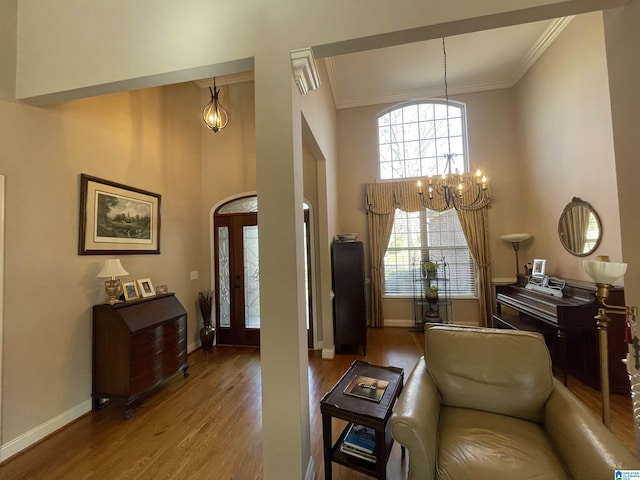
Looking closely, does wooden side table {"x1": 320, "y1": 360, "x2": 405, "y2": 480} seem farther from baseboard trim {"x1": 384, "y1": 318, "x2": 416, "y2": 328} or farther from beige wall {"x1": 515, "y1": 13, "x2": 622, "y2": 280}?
baseboard trim {"x1": 384, "y1": 318, "x2": 416, "y2": 328}

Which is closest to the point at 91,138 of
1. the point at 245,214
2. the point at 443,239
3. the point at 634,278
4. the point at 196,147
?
the point at 196,147

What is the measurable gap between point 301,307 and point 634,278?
1.91 meters

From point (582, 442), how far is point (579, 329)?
223 centimetres

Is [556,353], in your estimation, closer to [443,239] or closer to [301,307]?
[443,239]

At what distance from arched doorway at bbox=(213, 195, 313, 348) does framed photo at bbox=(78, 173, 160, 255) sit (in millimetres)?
1055

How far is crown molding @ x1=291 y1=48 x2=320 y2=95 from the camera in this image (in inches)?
66.0

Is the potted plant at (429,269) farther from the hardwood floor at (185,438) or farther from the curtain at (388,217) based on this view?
the hardwood floor at (185,438)

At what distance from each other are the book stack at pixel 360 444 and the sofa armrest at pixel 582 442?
921 millimetres

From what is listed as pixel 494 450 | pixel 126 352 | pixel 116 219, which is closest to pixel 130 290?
pixel 126 352

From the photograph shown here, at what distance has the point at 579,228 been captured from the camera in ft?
11.5

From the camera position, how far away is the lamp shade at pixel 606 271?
1.47 meters

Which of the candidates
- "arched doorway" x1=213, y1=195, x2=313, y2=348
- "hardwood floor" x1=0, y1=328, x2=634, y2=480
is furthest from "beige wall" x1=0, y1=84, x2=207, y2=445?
"arched doorway" x1=213, y1=195, x2=313, y2=348

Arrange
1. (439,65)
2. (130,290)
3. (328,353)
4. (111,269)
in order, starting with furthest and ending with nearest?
(439,65), (328,353), (130,290), (111,269)

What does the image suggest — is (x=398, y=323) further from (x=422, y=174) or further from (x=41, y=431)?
(x=41, y=431)
